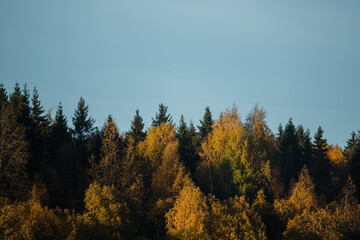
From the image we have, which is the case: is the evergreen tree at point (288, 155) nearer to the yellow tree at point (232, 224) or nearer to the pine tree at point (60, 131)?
the yellow tree at point (232, 224)

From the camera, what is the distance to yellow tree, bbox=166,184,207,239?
1576 inches

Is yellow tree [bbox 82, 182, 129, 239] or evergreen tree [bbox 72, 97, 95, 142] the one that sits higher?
evergreen tree [bbox 72, 97, 95, 142]

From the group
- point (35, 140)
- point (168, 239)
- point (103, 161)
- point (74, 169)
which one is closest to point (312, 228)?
point (168, 239)

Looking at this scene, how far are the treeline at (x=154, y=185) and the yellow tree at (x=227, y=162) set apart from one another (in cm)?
16

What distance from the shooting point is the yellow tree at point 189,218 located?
40031mm

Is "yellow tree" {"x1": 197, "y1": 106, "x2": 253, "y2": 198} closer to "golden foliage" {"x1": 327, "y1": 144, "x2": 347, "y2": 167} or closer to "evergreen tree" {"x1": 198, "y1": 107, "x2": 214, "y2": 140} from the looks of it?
"evergreen tree" {"x1": 198, "y1": 107, "x2": 214, "y2": 140}

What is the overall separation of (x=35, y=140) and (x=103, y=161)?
11.5 m

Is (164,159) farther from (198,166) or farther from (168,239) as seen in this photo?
(168,239)

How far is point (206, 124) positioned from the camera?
7856 cm

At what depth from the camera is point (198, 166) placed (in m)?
63.2

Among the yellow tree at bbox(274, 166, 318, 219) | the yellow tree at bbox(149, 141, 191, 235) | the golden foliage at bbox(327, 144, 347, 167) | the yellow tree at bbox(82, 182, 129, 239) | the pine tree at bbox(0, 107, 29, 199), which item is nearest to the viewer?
the yellow tree at bbox(82, 182, 129, 239)

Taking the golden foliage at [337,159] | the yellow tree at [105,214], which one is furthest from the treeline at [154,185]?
the golden foliage at [337,159]

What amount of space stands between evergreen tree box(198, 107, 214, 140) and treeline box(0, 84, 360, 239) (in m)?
0.24

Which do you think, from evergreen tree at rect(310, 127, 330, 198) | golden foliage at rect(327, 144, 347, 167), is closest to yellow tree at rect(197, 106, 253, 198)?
evergreen tree at rect(310, 127, 330, 198)
